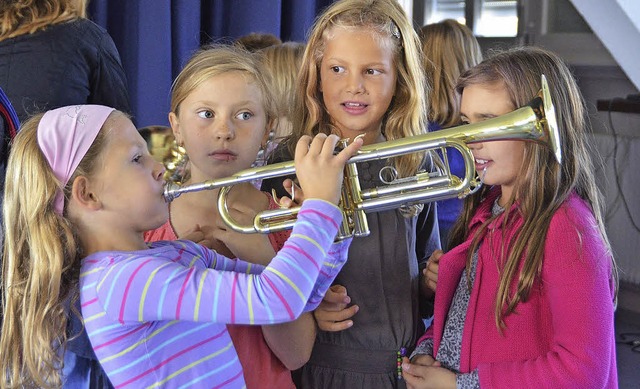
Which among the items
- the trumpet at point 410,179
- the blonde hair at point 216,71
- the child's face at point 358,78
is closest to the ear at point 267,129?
the blonde hair at point 216,71

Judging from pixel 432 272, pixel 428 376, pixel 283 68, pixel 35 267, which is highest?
pixel 283 68

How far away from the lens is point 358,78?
1.58 meters

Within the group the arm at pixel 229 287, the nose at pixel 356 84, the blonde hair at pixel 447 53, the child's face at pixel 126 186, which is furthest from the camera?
the blonde hair at pixel 447 53

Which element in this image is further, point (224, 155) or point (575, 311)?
point (224, 155)

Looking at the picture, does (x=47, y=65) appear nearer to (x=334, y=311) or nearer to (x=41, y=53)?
(x=41, y=53)

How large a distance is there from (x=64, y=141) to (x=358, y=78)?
1.93 feet

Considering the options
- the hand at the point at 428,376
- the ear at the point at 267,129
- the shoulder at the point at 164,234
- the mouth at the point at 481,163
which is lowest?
the hand at the point at 428,376

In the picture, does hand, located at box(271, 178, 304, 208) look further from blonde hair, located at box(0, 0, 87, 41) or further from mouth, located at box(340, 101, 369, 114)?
blonde hair, located at box(0, 0, 87, 41)

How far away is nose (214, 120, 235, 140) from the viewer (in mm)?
1460

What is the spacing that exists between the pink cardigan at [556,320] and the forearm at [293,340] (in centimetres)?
26

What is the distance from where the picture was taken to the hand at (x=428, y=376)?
1409 mm

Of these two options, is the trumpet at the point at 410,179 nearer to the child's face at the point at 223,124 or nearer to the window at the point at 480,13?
the child's face at the point at 223,124

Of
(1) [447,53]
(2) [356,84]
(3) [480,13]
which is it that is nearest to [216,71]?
(2) [356,84]

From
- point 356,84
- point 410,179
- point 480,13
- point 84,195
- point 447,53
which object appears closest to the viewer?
point 84,195
